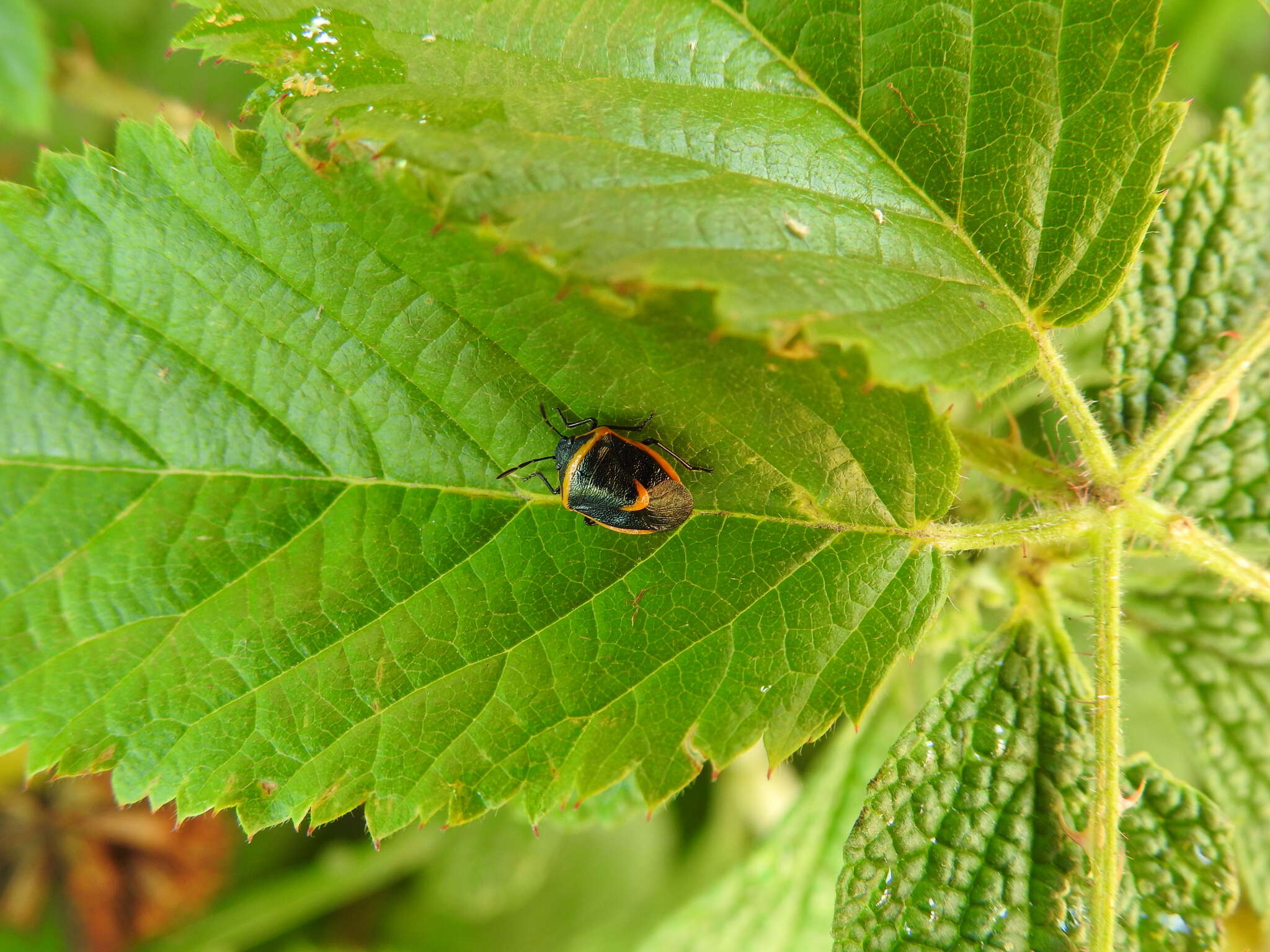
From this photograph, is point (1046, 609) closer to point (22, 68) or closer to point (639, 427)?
point (639, 427)

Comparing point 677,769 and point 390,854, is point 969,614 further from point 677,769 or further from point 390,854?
point 390,854

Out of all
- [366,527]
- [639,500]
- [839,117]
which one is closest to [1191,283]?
[839,117]

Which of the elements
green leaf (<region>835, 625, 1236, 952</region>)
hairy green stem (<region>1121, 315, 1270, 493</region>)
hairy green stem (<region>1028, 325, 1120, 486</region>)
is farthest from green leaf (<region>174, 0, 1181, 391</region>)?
green leaf (<region>835, 625, 1236, 952</region>)

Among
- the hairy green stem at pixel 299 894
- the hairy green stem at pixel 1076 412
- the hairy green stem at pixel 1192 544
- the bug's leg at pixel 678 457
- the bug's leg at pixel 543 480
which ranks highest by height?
the hairy green stem at pixel 1076 412

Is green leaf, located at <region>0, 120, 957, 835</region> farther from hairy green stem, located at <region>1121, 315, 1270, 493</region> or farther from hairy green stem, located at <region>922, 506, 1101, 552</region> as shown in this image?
hairy green stem, located at <region>1121, 315, 1270, 493</region>

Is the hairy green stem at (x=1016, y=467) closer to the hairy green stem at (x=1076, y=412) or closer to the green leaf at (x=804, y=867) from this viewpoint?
the hairy green stem at (x=1076, y=412)

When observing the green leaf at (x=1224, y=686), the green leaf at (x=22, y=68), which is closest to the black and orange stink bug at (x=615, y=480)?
the green leaf at (x=1224, y=686)

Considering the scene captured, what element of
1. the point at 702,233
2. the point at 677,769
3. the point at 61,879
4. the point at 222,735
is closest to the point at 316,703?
the point at 222,735
